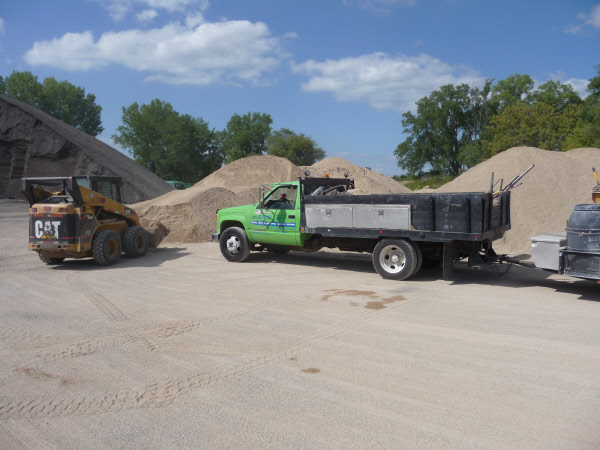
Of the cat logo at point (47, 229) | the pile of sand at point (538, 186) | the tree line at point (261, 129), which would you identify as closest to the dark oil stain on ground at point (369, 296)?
the pile of sand at point (538, 186)

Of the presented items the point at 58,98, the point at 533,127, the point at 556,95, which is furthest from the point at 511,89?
the point at 58,98

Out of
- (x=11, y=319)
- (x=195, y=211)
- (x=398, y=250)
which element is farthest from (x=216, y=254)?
(x=11, y=319)

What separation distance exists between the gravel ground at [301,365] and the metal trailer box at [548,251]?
0.59 meters

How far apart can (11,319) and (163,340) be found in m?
2.89

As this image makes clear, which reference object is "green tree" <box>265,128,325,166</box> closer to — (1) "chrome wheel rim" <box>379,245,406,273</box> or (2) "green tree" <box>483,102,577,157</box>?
(2) "green tree" <box>483,102,577,157</box>

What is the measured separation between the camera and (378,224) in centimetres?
1009

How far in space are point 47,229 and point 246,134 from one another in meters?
61.5

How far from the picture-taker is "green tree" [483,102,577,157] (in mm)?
42844

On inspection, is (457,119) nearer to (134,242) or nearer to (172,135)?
(172,135)

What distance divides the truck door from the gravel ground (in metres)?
2.16

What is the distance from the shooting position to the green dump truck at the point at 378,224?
9.20 m

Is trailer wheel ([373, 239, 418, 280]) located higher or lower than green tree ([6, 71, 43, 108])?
lower

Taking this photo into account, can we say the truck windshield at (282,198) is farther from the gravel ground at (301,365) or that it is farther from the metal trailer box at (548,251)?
the metal trailer box at (548,251)

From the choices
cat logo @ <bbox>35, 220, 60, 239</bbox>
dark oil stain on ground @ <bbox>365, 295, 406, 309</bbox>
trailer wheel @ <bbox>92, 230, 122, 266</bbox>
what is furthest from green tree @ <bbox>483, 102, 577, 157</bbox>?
cat logo @ <bbox>35, 220, 60, 239</bbox>
